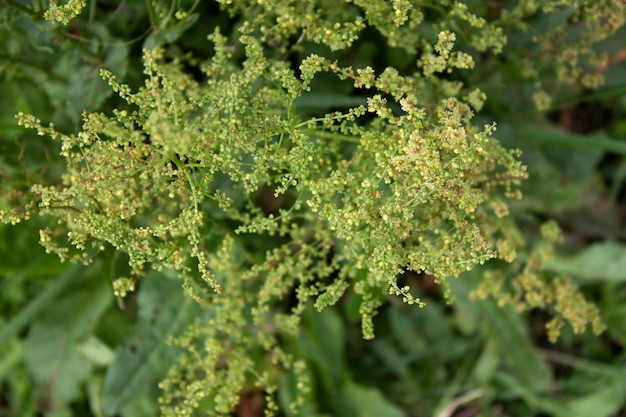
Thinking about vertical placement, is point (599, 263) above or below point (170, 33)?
below

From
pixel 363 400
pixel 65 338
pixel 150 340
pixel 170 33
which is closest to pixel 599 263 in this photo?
pixel 363 400

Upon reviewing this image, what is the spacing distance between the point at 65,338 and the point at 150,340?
29.9 inches

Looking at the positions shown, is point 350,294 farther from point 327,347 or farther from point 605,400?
point 605,400

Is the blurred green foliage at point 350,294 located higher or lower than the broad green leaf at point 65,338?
higher

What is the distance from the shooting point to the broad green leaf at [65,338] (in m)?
3.22

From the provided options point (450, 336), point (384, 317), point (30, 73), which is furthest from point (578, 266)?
point (30, 73)

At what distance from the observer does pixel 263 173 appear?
1.76 meters

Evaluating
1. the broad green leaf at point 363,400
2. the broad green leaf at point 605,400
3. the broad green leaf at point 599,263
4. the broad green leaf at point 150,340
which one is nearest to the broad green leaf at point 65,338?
the broad green leaf at point 150,340

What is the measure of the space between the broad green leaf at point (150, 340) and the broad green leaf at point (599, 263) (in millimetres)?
1893

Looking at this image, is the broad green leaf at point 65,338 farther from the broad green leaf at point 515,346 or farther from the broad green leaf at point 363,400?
the broad green leaf at point 515,346

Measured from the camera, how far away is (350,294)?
113 inches

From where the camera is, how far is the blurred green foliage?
2527mm

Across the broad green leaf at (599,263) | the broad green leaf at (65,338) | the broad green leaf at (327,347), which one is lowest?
the broad green leaf at (65,338)

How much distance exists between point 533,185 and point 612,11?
3.71 feet
